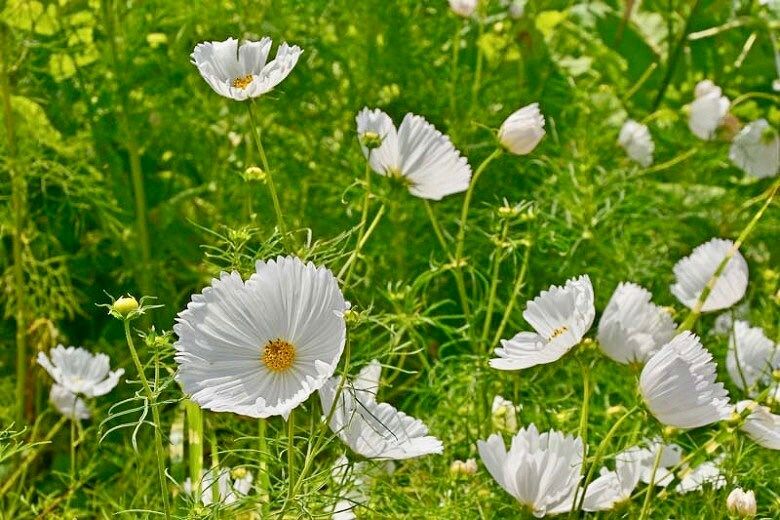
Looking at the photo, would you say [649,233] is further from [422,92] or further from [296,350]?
[296,350]

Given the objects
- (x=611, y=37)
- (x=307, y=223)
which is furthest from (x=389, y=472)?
(x=611, y=37)

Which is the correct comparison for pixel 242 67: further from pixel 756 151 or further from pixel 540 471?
pixel 756 151

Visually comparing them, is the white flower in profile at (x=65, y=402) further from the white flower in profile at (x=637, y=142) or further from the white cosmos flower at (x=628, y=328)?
the white flower in profile at (x=637, y=142)

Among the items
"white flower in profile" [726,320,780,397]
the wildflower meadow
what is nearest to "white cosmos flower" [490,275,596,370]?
the wildflower meadow

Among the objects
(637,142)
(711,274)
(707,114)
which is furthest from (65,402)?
(707,114)

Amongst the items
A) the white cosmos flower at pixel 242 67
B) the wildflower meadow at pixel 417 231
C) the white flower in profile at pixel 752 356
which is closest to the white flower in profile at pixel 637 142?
the wildflower meadow at pixel 417 231

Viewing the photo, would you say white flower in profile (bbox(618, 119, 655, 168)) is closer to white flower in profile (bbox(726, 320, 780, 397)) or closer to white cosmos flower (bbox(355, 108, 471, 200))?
white flower in profile (bbox(726, 320, 780, 397))
